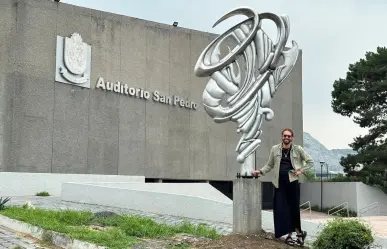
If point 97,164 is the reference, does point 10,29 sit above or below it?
above

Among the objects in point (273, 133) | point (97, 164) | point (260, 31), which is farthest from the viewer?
point (273, 133)

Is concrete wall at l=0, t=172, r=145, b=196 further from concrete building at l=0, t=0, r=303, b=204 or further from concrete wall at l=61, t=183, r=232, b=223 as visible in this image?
concrete wall at l=61, t=183, r=232, b=223

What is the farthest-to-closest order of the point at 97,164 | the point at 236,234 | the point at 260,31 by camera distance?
the point at 97,164, the point at 260,31, the point at 236,234

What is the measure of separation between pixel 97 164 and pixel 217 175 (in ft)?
22.4

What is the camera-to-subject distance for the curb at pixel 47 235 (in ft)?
→ 25.9

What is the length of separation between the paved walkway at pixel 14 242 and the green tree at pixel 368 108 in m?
24.9

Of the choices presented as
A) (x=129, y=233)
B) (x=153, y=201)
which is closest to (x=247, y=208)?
(x=129, y=233)

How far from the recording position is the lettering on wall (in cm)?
2389

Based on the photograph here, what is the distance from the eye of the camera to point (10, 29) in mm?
21406

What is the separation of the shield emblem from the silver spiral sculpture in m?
15.1

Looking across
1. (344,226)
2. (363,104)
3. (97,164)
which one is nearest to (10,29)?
(97,164)

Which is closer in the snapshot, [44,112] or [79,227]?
[79,227]

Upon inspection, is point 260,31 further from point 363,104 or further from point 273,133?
point 363,104

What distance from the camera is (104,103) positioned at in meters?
23.8
